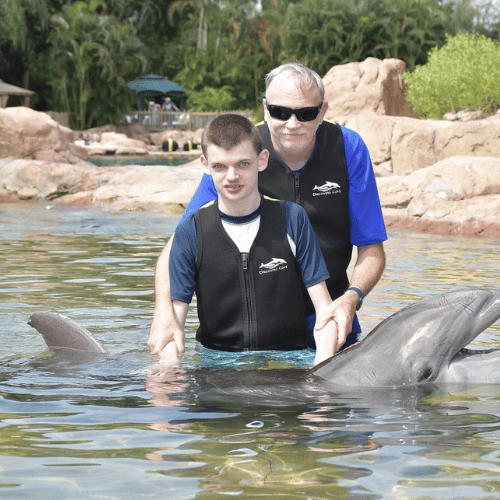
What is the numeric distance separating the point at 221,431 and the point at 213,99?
4156 cm

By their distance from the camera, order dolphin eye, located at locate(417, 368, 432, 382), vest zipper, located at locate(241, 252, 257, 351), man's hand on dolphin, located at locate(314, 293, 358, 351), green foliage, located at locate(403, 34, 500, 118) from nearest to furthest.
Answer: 1. dolphin eye, located at locate(417, 368, 432, 382)
2. man's hand on dolphin, located at locate(314, 293, 358, 351)
3. vest zipper, located at locate(241, 252, 257, 351)
4. green foliage, located at locate(403, 34, 500, 118)

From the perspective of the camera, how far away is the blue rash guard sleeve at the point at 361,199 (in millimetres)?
4551

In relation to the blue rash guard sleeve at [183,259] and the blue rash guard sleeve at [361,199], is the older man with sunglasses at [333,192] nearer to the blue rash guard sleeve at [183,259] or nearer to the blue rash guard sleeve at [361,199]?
the blue rash guard sleeve at [361,199]

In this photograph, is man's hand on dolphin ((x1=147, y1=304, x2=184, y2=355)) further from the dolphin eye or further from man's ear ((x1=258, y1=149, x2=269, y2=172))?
the dolphin eye

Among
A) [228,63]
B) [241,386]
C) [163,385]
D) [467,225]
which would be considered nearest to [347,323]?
[241,386]

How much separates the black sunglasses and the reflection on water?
3.76 feet

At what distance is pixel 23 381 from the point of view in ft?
13.2

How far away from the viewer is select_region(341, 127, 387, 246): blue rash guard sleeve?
455cm

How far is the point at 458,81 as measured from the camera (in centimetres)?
2291

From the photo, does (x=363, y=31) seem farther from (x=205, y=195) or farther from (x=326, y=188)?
(x=205, y=195)

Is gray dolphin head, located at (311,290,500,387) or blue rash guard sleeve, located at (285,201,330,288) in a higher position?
blue rash guard sleeve, located at (285,201,330,288)

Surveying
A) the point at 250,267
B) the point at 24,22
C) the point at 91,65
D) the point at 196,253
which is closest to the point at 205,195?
the point at 196,253

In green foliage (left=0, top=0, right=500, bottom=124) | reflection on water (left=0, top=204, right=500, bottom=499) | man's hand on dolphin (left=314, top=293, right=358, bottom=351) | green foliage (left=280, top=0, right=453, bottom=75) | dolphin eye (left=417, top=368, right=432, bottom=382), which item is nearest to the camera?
reflection on water (left=0, top=204, right=500, bottom=499)

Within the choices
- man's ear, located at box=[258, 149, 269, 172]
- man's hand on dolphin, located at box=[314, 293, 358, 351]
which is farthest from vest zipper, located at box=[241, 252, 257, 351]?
man's ear, located at box=[258, 149, 269, 172]
